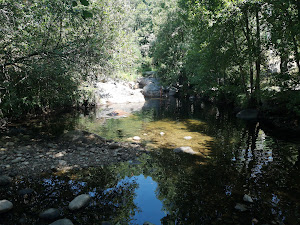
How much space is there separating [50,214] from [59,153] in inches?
162

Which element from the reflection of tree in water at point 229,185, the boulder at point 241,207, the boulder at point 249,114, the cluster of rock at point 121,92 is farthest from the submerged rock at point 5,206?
the cluster of rock at point 121,92

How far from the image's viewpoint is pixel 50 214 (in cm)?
438

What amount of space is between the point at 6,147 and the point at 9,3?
555 centimetres

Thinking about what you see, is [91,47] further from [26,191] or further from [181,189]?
[181,189]

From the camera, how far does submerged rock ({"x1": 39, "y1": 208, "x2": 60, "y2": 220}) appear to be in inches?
171

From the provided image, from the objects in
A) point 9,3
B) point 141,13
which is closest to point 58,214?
point 9,3

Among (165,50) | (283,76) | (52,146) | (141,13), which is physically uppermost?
(141,13)

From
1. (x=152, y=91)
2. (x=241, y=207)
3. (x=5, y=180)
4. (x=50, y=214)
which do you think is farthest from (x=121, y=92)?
(x=241, y=207)

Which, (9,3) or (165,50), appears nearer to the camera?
(9,3)

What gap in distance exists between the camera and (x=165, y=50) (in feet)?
137

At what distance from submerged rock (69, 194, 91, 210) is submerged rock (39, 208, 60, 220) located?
0.33 m

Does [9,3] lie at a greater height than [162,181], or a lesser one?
greater

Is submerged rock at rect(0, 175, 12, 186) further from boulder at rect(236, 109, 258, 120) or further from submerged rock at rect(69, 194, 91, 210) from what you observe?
boulder at rect(236, 109, 258, 120)

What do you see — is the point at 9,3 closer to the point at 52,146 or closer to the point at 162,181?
the point at 52,146
